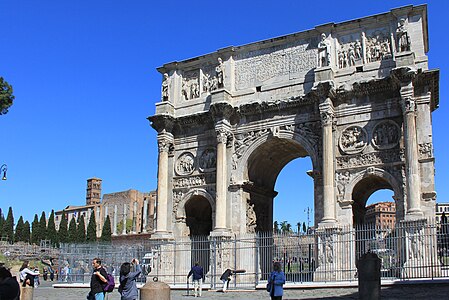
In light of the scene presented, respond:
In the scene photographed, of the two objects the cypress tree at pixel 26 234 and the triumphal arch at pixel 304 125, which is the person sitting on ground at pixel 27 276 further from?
the cypress tree at pixel 26 234

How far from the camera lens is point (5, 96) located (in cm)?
2664

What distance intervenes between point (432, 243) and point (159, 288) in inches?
542

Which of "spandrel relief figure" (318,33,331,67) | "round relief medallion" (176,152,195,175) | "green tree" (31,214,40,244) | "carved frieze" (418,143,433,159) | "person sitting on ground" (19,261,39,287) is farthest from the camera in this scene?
"green tree" (31,214,40,244)

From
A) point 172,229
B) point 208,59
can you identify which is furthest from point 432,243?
point 208,59

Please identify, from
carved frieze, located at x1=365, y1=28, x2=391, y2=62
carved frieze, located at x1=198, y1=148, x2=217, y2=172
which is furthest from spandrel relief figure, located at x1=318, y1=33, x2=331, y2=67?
carved frieze, located at x1=198, y1=148, x2=217, y2=172

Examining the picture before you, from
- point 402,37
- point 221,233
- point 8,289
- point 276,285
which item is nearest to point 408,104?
point 402,37

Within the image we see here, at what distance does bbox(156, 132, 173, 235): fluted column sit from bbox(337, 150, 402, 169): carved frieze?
8.26 metres

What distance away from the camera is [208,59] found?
2734 cm

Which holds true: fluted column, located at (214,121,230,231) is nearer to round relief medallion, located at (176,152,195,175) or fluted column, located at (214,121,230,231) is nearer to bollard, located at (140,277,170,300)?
round relief medallion, located at (176,152,195,175)

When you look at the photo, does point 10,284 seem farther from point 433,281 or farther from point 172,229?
point 172,229

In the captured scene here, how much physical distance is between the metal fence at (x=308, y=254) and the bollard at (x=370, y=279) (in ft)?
26.3

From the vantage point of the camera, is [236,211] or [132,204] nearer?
[236,211]

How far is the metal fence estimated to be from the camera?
19453mm

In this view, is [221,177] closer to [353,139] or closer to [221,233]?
[221,233]
